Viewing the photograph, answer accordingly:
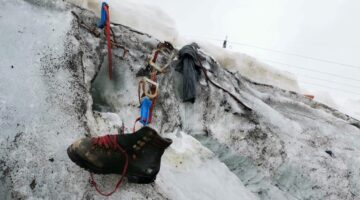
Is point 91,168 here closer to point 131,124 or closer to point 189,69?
point 131,124

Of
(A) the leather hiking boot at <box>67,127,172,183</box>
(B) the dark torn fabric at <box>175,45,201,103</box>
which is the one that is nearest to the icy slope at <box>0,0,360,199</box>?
(B) the dark torn fabric at <box>175,45,201,103</box>

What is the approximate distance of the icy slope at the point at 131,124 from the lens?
2.83 meters

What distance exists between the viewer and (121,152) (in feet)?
8.59

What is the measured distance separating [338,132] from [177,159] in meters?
3.01

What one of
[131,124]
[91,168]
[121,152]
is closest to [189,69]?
[131,124]

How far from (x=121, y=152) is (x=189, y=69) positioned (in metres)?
2.52

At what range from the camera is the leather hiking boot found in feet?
8.43

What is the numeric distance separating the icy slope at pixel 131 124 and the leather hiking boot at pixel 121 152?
0.27m

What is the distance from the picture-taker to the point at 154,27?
8.62 metres

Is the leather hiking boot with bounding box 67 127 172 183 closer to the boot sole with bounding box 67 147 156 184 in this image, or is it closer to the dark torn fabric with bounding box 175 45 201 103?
the boot sole with bounding box 67 147 156 184

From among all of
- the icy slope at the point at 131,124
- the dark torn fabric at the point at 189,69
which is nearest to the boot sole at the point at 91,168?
the icy slope at the point at 131,124

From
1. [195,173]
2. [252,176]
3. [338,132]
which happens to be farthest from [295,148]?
[195,173]

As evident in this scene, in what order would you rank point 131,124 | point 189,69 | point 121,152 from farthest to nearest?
point 189,69
point 131,124
point 121,152

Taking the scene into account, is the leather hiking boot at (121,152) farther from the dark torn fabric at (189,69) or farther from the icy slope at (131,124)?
the dark torn fabric at (189,69)
